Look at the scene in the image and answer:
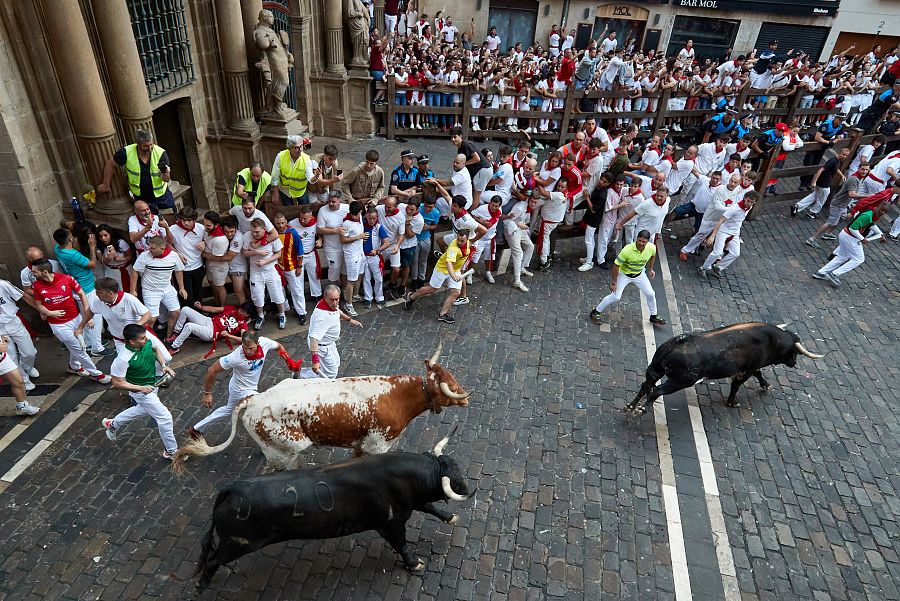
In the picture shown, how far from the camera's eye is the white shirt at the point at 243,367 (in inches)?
236

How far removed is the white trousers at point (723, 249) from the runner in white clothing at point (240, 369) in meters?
8.50

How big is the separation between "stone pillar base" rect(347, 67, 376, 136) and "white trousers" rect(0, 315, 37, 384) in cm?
1070

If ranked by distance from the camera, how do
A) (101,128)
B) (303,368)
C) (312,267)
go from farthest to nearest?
(312,267) → (101,128) → (303,368)

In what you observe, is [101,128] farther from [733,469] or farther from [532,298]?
[733,469]

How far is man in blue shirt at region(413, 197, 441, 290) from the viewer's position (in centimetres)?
941

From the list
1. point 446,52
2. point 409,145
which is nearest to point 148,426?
point 409,145

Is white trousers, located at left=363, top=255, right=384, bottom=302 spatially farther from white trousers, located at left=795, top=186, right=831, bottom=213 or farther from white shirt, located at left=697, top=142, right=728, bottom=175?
white trousers, located at left=795, top=186, right=831, bottom=213

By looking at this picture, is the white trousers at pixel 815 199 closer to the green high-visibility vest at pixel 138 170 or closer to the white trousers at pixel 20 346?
the green high-visibility vest at pixel 138 170

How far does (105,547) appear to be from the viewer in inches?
213

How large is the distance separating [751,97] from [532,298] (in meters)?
13.6

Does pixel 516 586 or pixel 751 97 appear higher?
pixel 751 97

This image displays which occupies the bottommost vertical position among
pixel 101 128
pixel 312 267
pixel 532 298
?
pixel 532 298

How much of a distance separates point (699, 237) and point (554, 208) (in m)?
3.41

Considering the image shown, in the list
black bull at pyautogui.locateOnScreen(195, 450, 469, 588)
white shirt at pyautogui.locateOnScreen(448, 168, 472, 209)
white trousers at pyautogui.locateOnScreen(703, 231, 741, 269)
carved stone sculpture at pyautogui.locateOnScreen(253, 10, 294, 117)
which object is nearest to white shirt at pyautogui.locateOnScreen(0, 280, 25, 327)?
black bull at pyautogui.locateOnScreen(195, 450, 469, 588)
